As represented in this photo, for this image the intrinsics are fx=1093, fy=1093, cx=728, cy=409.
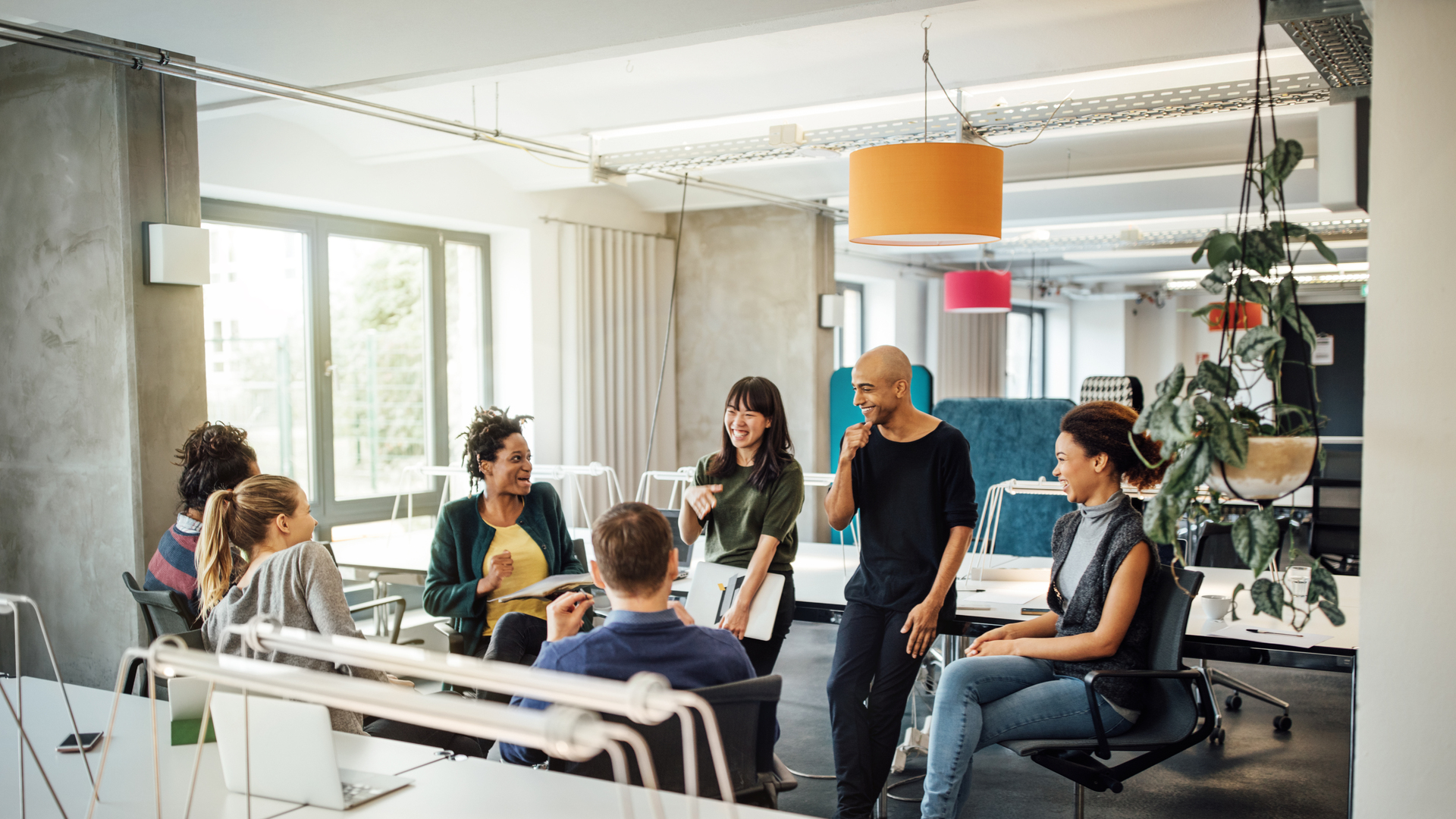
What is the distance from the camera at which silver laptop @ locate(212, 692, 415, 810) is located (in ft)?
5.97

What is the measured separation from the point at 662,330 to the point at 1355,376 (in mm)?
11333

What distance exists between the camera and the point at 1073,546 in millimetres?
3025

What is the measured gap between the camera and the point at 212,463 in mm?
3434

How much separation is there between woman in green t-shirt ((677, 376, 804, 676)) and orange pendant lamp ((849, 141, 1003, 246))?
662 millimetres

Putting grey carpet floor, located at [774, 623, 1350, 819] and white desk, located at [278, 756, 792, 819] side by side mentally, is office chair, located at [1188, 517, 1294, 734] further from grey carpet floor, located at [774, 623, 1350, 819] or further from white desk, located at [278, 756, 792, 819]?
white desk, located at [278, 756, 792, 819]

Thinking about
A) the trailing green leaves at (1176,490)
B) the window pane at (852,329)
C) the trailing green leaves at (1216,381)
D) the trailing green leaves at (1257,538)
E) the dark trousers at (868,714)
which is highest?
the window pane at (852,329)

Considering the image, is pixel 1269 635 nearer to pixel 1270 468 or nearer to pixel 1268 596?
pixel 1268 596

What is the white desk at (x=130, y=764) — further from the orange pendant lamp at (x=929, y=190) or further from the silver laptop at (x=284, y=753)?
the orange pendant lamp at (x=929, y=190)

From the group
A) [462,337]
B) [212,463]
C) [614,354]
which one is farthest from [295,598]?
[614,354]

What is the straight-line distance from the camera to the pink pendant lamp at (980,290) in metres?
9.23

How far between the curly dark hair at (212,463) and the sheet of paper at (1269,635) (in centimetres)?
296

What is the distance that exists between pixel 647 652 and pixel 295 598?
37.3 inches

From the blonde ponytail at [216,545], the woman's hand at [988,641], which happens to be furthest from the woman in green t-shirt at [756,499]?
the blonde ponytail at [216,545]

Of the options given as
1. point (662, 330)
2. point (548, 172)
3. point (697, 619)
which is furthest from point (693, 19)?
point (662, 330)
